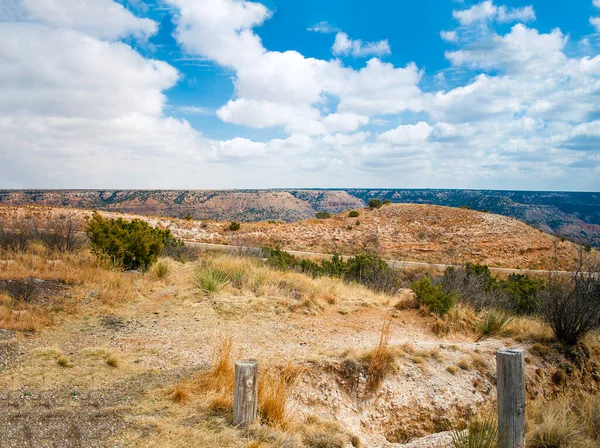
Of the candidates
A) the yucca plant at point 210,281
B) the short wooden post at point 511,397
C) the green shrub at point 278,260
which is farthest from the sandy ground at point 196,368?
the green shrub at point 278,260

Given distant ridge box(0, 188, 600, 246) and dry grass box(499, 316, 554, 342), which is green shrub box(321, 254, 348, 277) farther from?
distant ridge box(0, 188, 600, 246)

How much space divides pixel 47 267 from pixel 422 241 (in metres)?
32.5

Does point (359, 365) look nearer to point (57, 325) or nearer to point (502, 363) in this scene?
point (502, 363)

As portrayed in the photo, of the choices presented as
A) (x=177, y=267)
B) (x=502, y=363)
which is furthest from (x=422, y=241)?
(x=502, y=363)

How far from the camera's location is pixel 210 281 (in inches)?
398

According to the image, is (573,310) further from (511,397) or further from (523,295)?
(523,295)

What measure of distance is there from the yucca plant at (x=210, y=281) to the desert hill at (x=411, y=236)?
672 inches

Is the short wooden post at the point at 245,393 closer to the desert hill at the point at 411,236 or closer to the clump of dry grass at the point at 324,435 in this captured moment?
the clump of dry grass at the point at 324,435

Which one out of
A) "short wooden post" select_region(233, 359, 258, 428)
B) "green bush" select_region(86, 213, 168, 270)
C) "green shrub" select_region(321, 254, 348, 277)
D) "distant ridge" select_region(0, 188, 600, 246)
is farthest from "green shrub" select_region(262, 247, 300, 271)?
"distant ridge" select_region(0, 188, 600, 246)

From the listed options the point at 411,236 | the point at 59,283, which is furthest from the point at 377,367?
the point at 411,236

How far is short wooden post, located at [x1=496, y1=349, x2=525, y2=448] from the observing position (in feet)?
13.5

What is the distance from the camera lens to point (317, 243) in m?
34.2

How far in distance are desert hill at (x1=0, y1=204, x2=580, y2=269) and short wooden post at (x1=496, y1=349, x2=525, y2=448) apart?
24.7 meters

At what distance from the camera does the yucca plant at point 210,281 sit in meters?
10.0
